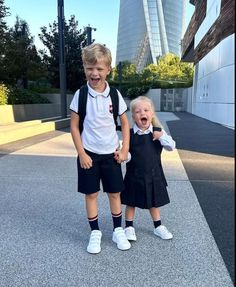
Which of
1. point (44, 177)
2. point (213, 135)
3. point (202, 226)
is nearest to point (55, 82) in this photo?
point (213, 135)

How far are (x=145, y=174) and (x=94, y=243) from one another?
729 mm

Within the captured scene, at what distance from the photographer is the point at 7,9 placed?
61.2 feet

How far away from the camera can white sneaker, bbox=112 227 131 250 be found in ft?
10.5

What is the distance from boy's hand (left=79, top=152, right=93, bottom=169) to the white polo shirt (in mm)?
92

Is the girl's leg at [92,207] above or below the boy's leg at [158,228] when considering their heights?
above

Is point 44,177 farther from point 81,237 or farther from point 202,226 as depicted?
point 202,226

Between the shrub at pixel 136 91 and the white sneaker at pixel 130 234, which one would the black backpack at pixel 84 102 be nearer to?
the white sneaker at pixel 130 234

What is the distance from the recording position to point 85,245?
3.30 m

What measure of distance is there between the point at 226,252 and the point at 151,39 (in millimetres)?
95395

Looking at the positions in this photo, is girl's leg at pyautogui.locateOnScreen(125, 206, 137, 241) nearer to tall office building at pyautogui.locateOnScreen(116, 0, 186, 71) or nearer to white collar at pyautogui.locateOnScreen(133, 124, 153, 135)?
white collar at pyautogui.locateOnScreen(133, 124, 153, 135)

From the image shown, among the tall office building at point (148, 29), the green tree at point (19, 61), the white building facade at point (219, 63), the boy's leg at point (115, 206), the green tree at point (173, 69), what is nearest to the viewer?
the boy's leg at point (115, 206)

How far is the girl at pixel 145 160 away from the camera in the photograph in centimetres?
325

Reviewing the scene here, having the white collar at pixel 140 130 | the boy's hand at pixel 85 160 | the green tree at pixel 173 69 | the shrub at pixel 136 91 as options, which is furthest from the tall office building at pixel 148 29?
the boy's hand at pixel 85 160

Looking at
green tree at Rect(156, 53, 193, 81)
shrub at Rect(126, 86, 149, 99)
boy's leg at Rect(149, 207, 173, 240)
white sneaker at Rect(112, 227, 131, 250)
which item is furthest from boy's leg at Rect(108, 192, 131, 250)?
green tree at Rect(156, 53, 193, 81)
